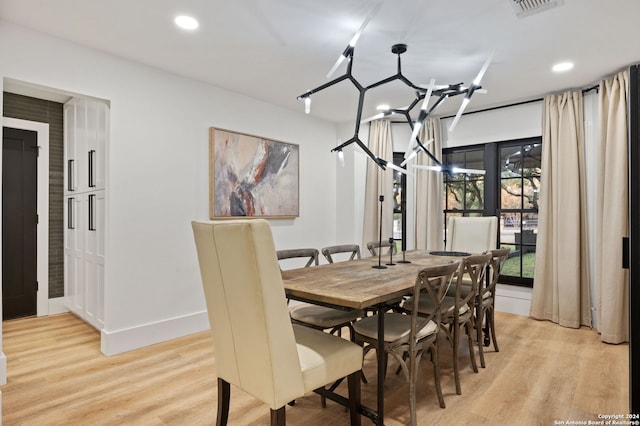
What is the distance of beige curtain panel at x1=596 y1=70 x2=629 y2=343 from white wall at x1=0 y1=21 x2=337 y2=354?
3.07 meters

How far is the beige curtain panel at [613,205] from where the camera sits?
3.32 m

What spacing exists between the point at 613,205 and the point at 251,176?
3562 mm

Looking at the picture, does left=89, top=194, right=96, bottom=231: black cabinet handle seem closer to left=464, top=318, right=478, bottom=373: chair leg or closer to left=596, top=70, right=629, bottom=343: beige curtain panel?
left=464, top=318, right=478, bottom=373: chair leg

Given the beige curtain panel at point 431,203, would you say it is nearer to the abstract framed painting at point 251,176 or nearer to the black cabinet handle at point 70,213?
the abstract framed painting at point 251,176

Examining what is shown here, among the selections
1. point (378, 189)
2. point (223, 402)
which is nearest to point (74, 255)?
point (223, 402)

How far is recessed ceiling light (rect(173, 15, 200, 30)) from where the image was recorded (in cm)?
245

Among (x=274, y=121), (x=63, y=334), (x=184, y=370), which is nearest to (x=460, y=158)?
(x=274, y=121)

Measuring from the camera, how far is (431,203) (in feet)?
15.9

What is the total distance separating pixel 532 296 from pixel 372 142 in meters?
2.75

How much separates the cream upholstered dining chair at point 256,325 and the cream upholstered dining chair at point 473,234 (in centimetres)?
268

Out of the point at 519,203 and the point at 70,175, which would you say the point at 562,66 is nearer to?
the point at 519,203

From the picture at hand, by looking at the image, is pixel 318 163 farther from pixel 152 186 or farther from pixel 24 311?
pixel 24 311

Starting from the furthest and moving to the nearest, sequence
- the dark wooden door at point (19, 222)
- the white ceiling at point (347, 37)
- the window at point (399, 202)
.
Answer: the window at point (399, 202) < the dark wooden door at point (19, 222) < the white ceiling at point (347, 37)

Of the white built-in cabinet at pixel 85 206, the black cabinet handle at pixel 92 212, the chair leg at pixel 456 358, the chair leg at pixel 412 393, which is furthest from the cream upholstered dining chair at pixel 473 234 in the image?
the black cabinet handle at pixel 92 212
